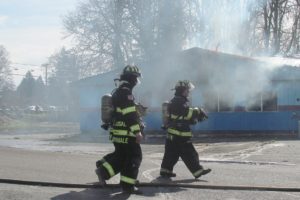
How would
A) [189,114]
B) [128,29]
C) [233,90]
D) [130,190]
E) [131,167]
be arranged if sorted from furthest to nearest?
[128,29]
[233,90]
[189,114]
[131,167]
[130,190]

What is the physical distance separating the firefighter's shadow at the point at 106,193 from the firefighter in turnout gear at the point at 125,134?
15cm

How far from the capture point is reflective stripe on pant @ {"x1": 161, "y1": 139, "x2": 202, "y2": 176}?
9156 millimetres

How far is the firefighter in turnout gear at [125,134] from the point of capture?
25.2 feet

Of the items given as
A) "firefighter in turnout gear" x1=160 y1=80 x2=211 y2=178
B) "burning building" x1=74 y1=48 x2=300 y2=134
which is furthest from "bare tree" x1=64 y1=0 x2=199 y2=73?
"firefighter in turnout gear" x1=160 y1=80 x2=211 y2=178

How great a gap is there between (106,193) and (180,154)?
2.19 meters

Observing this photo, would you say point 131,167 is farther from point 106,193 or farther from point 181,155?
point 181,155

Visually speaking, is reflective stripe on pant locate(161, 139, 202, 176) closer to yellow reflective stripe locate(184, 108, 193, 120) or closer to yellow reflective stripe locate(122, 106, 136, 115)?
yellow reflective stripe locate(184, 108, 193, 120)

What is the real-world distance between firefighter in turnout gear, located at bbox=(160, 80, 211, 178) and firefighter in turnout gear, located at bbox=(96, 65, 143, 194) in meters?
1.51

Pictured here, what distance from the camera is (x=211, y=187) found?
26.8 feet

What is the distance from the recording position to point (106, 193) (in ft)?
24.9

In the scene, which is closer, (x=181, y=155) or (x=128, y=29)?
(x=181, y=155)

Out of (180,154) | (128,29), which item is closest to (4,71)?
(128,29)

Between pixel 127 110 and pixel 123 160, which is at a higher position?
pixel 127 110

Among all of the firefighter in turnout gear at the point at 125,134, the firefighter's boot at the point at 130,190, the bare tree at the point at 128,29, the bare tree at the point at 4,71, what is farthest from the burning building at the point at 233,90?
the bare tree at the point at 4,71
